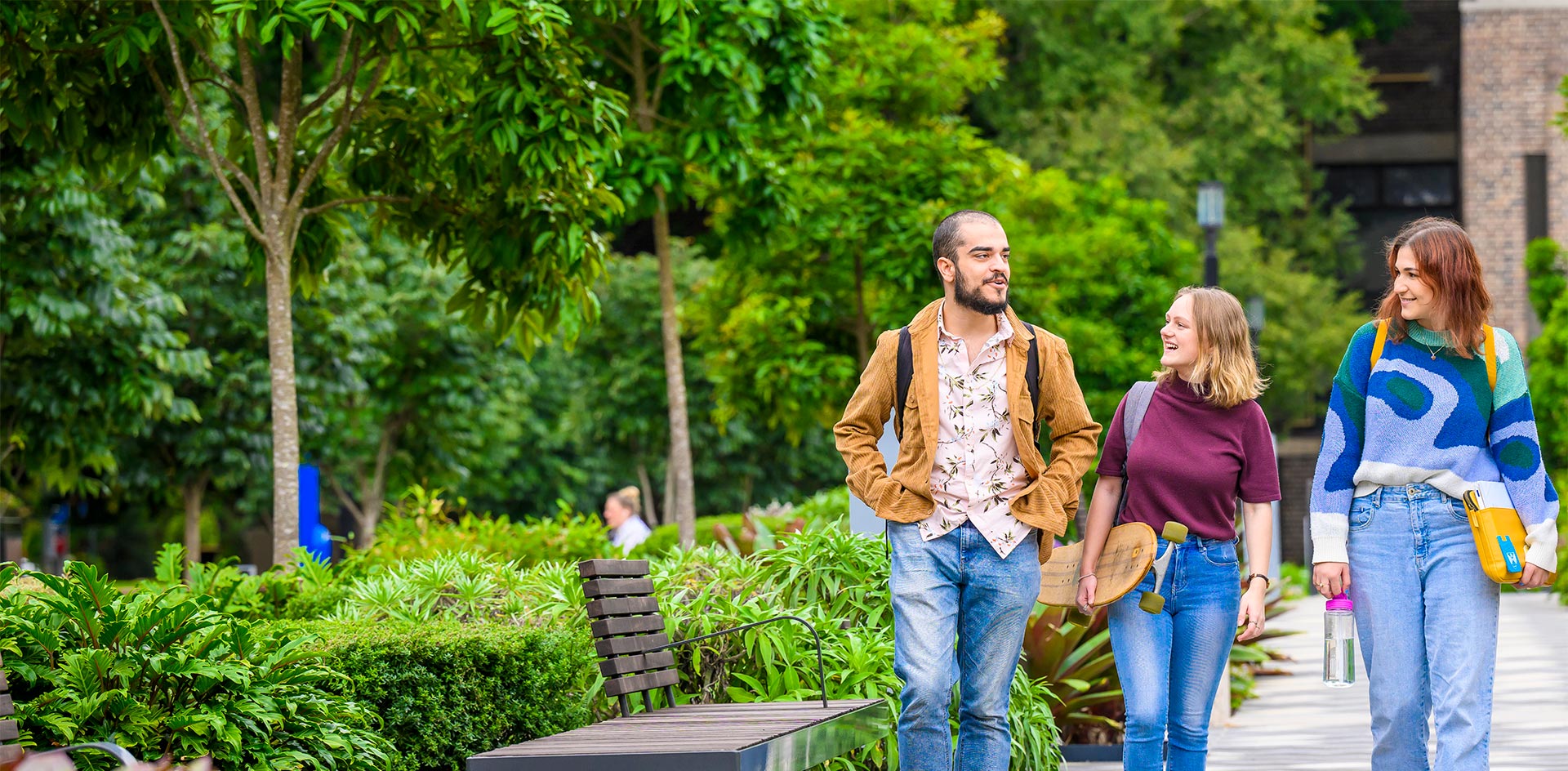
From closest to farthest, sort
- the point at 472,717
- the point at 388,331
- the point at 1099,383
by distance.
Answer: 1. the point at 472,717
2. the point at 1099,383
3. the point at 388,331

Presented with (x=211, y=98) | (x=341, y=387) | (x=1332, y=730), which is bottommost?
(x=1332, y=730)

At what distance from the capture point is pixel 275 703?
4.86 metres

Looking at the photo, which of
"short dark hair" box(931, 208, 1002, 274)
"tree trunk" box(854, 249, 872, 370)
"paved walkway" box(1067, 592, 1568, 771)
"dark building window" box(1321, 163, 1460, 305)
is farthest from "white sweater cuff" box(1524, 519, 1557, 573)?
"dark building window" box(1321, 163, 1460, 305)

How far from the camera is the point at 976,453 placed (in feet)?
15.2

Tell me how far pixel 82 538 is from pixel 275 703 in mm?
49964

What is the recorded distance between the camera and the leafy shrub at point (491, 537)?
10.2 metres

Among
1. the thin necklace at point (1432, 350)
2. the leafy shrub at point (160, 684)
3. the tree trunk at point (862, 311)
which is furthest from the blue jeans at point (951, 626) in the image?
the tree trunk at point (862, 311)

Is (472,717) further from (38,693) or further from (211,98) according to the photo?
(211,98)

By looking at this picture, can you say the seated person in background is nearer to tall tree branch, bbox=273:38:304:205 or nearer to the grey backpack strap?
tall tree branch, bbox=273:38:304:205

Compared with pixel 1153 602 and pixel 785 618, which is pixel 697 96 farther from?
pixel 1153 602

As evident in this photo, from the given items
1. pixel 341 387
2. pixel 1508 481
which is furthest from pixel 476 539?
pixel 341 387

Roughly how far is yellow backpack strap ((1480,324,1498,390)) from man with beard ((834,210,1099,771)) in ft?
3.53

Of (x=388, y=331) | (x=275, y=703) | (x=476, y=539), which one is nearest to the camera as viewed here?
(x=275, y=703)

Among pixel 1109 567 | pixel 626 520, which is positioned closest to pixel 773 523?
pixel 626 520
